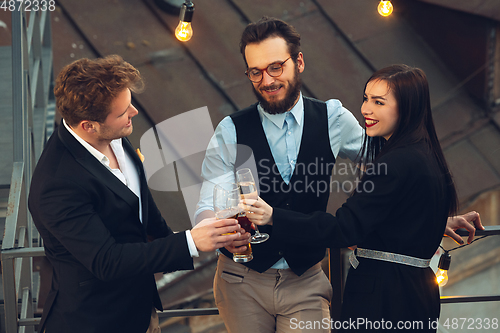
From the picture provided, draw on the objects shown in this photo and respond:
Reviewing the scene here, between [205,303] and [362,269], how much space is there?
3.04 meters

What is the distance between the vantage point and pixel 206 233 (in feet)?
5.26

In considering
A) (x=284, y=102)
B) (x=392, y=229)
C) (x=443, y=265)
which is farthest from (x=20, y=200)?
(x=443, y=265)

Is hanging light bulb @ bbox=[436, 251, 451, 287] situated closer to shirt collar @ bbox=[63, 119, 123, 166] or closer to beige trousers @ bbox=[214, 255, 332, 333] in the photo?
beige trousers @ bbox=[214, 255, 332, 333]

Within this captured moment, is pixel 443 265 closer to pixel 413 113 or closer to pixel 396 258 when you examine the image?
pixel 396 258

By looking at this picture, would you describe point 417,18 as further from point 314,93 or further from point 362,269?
point 362,269

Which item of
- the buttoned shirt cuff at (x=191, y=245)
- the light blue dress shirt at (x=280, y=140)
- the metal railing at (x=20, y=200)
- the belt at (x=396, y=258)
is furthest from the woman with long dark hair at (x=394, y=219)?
the metal railing at (x=20, y=200)

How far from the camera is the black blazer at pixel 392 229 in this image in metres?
1.56

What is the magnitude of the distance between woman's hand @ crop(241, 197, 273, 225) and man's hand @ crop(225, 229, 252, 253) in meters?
0.06

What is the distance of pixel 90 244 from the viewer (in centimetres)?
146

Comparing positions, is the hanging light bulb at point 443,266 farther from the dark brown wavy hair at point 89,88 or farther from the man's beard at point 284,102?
the dark brown wavy hair at point 89,88

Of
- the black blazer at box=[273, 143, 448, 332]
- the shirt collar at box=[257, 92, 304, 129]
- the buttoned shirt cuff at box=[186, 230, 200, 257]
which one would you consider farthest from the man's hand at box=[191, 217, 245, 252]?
the shirt collar at box=[257, 92, 304, 129]

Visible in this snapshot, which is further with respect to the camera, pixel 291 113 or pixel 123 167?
pixel 291 113

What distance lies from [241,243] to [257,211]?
0.13 m

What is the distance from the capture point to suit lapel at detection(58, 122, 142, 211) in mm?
1531
